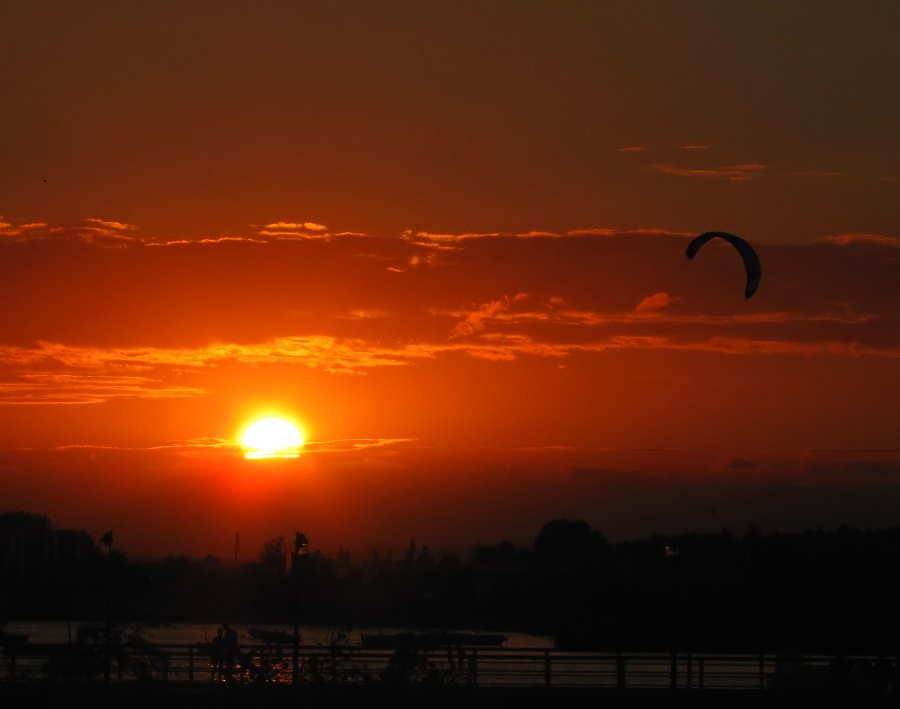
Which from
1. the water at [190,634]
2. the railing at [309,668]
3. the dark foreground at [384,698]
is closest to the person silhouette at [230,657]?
the railing at [309,668]

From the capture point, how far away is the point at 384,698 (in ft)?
89.1

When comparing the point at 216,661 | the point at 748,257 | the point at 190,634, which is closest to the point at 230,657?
the point at 216,661

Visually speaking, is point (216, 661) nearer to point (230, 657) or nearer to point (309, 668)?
point (230, 657)

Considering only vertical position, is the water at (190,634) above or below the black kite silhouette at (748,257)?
below

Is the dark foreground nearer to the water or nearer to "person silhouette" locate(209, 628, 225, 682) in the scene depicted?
"person silhouette" locate(209, 628, 225, 682)

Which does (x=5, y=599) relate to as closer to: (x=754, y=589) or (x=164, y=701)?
(x=754, y=589)

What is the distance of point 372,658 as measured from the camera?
30125 millimetres

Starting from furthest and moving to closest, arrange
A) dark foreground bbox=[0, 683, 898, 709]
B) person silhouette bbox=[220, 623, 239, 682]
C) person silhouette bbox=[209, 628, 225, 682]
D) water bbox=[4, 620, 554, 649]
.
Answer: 1. water bbox=[4, 620, 554, 649]
2. person silhouette bbox=[209, 628, 225, 682]
3. person silhouette bbox=[220, 623, 239, 682]
4. dark foreground bbox=[0, 683, 898, 709]

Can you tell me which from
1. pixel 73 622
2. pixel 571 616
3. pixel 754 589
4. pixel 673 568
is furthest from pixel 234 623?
pixel 673 568

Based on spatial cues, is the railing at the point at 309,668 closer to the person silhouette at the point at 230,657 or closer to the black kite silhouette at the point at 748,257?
the person silhouette at the point at 230,657

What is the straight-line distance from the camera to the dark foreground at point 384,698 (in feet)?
89.0

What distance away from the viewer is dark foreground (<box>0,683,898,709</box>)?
89.0 feet

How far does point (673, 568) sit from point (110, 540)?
23.0 metres

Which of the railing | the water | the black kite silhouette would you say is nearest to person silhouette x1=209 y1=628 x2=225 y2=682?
the railing
